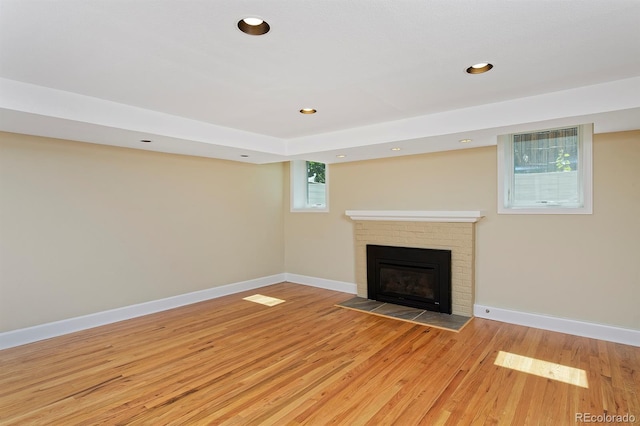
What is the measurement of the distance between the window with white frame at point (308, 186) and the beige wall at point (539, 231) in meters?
0.85

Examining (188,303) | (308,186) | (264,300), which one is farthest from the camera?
(308,186)

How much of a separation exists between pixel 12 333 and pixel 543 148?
614 cm

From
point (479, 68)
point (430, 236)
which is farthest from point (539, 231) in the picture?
point (479, 68)

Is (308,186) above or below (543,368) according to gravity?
above

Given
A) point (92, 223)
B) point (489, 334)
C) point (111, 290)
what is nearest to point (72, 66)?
point (92, 223)

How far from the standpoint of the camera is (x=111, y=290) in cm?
425

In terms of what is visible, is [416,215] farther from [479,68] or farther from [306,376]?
[306,376]

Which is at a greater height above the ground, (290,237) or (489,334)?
(290,237)

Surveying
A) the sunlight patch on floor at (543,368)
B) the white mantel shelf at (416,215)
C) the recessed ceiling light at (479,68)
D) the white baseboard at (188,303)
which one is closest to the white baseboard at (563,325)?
the white baseboard at (188,303)

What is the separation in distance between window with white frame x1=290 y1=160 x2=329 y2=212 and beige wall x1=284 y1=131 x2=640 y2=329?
0.85 metres

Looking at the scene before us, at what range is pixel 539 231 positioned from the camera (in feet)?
13.0

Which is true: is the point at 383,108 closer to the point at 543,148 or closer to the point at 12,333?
the point at 543,148

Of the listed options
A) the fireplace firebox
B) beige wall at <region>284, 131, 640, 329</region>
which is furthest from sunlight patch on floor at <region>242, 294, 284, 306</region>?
the fireplace firebox

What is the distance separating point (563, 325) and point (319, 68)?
3783 mm
